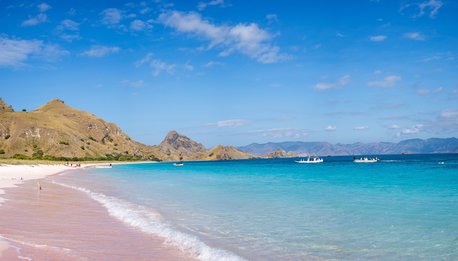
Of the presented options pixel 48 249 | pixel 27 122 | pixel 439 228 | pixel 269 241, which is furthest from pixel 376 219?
pixel 27 122

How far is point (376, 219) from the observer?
53.8ft

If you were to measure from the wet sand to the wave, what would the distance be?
1.26 feet

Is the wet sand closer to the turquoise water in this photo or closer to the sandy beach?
the sandy beach

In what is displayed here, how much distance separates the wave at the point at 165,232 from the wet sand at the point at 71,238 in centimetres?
38

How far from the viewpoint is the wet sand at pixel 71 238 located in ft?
31.6

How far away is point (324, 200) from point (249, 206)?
5358 millimetres

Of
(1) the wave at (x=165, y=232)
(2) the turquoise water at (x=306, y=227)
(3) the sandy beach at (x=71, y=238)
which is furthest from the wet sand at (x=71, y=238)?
(2) the turquoise water at (x=306, y=227)

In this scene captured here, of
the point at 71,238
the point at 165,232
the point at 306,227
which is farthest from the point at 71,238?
the point at 306,227

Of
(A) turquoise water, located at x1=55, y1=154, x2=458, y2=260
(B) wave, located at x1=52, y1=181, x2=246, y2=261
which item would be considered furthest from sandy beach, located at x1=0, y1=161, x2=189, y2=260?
(A) turquoise water, located at x1=55, y1=154, x2=458, y2=260

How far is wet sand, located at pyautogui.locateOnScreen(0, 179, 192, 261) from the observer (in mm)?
9633

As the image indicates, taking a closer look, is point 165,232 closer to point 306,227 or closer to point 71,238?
point 71,238

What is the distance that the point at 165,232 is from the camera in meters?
13.5

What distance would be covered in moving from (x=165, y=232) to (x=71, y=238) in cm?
314

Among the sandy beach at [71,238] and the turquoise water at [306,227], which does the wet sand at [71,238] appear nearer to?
the sandy beach at [71,238]
